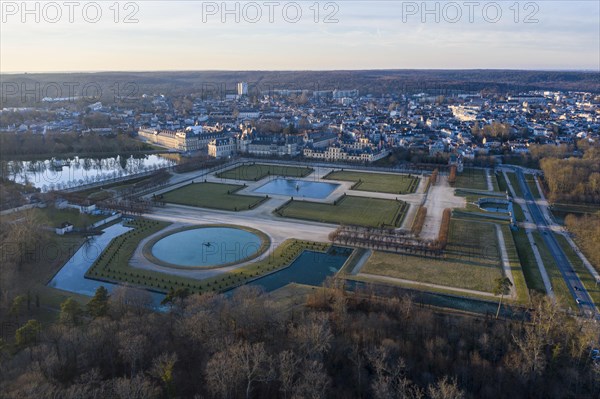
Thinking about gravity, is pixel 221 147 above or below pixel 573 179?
above

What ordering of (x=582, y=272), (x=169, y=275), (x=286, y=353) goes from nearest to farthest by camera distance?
(x=286, y=353) → (x=169, y=275) → (x=582, y=272)

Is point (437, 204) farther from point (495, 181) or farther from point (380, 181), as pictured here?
point (495, 181)

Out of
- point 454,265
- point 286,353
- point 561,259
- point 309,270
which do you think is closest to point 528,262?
point 561,259

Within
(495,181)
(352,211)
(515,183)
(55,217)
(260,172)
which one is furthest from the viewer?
(260,172)

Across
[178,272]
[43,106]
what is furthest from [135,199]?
[43,106]

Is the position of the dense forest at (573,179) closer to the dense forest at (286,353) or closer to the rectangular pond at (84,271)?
the dense forest at (286,353)

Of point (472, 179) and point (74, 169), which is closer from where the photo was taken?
point (472, 179)

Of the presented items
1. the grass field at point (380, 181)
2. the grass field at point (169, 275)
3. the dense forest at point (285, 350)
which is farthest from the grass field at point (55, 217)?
the grass field at point (380, 181)
